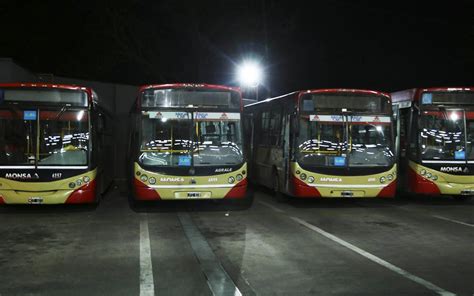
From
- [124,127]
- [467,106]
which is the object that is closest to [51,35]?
[124,127]

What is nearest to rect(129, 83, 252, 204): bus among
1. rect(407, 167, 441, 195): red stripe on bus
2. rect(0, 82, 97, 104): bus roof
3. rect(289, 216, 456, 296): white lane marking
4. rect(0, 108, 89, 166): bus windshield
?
rect(0, 82, 97, 104): bus roof

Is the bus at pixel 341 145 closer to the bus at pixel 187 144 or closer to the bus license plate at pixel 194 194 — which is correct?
the bus at pixel 187 144

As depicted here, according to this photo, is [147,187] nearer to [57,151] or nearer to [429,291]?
[57,151]

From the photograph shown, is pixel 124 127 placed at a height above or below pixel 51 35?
below

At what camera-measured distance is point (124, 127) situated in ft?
84.0

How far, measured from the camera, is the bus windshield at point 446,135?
574 inches

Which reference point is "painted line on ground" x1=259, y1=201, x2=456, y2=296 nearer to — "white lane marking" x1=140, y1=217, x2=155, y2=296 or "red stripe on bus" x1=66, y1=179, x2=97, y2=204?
"white lane marking" x1=140, y1=217, x2=155, y2=296

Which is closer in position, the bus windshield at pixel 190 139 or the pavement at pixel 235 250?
the pavement at pixel 235 250

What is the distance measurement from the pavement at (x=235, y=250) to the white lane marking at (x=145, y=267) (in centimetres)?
1

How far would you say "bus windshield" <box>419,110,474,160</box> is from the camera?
14.6m

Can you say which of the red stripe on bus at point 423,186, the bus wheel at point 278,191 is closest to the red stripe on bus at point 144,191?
the bus wheel at point 278,191

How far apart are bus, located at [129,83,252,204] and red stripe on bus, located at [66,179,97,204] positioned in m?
0.94

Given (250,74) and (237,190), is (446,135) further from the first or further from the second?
(250,74)

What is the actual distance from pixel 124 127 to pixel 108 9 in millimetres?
11598
